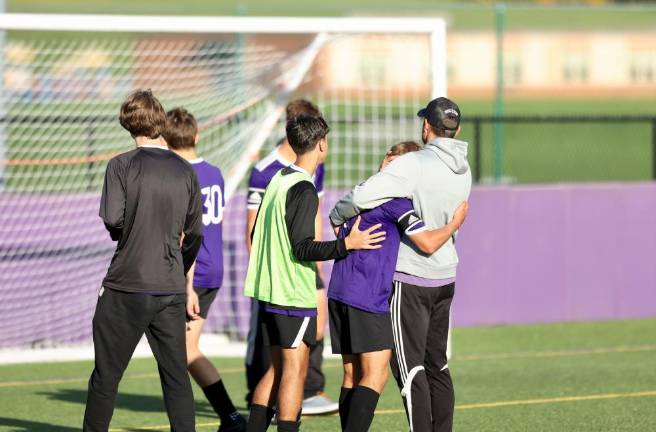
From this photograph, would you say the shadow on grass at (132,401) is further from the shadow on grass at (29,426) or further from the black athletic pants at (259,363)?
the shadow on grass at (29,426)

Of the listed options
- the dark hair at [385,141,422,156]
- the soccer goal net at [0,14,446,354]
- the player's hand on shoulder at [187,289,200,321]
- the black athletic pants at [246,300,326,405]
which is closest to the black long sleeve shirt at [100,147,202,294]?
the player's hand on shoulder at [187,289,200,321]

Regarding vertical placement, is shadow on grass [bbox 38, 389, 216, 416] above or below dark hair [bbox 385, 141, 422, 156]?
below

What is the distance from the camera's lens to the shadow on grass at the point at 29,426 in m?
7.95

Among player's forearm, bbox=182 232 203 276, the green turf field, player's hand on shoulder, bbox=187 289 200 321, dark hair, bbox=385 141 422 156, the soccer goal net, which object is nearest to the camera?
player's forearm, bbox=182 232 203 276

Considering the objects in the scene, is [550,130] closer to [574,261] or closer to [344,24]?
[574,261]

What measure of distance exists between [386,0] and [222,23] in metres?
39.3

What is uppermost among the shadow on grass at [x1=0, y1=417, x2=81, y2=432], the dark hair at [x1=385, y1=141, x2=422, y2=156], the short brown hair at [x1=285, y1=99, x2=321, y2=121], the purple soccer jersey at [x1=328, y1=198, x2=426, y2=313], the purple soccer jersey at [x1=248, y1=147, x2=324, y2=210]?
the short brown hair at [x1=285, y1=99, x2=321, y2=121]

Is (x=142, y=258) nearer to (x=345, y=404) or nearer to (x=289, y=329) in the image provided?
(x=289, y=329)

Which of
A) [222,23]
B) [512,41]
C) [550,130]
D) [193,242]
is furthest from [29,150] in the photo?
[550,130]

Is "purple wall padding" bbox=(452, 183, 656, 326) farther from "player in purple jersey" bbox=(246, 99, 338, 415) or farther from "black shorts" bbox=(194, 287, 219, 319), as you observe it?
"black shorts" bbox=(194, 287, 219, 319)

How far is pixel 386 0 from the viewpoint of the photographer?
48.3m

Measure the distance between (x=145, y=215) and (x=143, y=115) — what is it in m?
0.49

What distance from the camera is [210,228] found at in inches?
305

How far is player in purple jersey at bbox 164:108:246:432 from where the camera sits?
7574 mm
